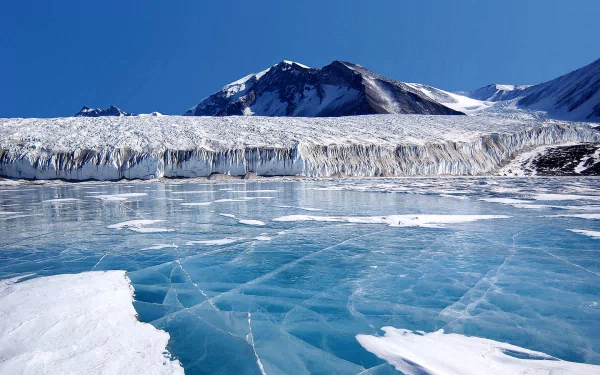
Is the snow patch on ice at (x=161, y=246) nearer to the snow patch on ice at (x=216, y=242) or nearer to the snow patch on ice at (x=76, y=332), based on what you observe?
the snow patch on ice at (x=216, y=242)

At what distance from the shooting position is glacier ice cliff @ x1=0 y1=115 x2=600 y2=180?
32.9 metres

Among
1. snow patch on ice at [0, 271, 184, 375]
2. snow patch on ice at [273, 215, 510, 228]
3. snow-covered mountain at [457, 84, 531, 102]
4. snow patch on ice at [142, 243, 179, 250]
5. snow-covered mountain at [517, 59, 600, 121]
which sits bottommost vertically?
snow patch on ice at [0, 271, 184, 375]

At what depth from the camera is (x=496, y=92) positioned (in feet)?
Answer: 580

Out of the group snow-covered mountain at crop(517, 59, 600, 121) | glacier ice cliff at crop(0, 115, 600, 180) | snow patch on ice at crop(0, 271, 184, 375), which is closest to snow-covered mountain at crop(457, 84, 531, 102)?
snow-covered mountain at crop(517, 59, 600, 121)

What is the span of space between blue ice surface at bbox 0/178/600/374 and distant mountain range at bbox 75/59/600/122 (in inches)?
3432

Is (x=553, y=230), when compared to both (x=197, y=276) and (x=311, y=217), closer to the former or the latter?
(x=311, y=217)

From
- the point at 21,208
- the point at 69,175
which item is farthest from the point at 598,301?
the point at 69,175

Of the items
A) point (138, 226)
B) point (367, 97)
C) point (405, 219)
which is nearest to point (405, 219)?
point (405, 219)

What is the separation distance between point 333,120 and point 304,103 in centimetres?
7591

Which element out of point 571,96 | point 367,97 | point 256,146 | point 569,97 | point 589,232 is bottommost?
point 589,232

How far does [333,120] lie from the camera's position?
48344 mm

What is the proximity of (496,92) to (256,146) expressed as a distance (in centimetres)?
17586

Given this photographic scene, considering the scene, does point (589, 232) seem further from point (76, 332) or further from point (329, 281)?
point (76, 332)

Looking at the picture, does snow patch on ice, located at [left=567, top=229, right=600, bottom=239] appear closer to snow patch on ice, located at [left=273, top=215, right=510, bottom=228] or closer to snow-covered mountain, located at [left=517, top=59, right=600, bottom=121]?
snow patch on ice, located at [left=273, top=215, right=510, bottom=228]
